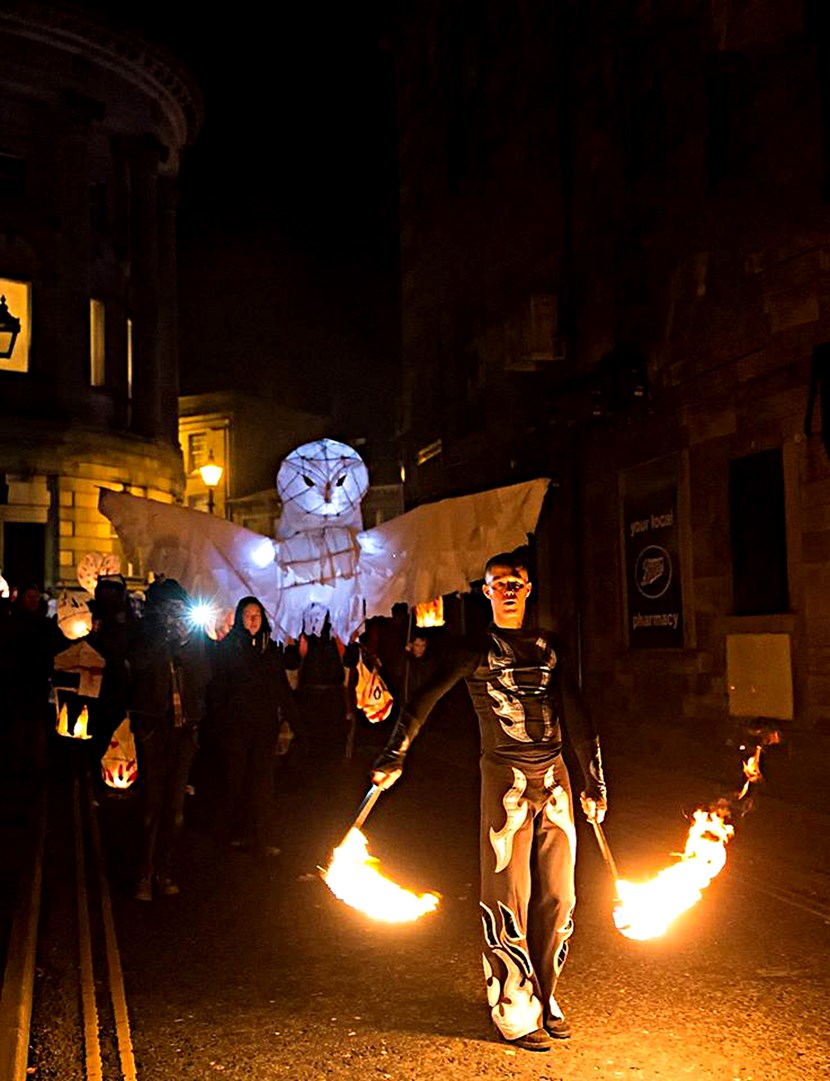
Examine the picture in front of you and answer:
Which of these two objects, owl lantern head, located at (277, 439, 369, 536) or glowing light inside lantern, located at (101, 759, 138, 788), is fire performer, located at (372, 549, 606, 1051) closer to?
glowing light inside lantern, located at (101, 759, 138, 788)

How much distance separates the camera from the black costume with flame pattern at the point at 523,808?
208 inches

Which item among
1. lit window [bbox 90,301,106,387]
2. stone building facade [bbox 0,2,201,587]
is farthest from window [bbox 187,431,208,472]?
lit window [bbox 90,301,106,387]

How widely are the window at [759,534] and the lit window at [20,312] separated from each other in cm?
2710

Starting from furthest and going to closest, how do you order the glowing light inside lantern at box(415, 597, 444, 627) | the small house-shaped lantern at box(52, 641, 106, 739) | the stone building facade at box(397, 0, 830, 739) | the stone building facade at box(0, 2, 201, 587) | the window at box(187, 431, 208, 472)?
the window at box(187, 431, 208, 472), the stone building facade at box(0, 2, 201, 587), the glowing light inside lantern at box(415, 597, 444, 627), the stone building facade at box(397, 0, 830, 739), the small house-shaped lantern at box(52, 641, 106, 739)

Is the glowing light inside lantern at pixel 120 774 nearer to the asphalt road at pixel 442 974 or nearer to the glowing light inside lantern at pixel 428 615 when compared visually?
the asphalt road at pixel 442 974

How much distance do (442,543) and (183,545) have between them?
2.30 m

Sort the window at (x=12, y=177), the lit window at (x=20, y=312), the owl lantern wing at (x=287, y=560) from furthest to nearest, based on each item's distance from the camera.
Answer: the window at (x=12, y=177)
the lit window at (x=20, y=312)
the owl lantern wing at (x=287, y=560)

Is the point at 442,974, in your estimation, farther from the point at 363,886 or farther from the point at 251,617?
the point at 251,617

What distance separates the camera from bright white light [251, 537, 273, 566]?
1045 centimetres

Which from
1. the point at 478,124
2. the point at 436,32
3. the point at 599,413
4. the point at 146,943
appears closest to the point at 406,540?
the point at 146,943

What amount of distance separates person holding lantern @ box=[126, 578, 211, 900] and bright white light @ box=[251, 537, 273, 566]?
163 cm

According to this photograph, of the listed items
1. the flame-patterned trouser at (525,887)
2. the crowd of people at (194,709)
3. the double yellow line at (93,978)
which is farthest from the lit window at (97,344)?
the flame-patterned trouser at (525,887)

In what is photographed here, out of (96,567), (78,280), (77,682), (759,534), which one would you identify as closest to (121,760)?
(77,682)

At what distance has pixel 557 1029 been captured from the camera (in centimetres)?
531
